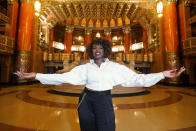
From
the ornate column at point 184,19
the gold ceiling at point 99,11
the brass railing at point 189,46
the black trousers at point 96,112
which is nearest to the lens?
the black trousers at point 96,112

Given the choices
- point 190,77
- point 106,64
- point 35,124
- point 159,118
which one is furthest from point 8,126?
point 190,77

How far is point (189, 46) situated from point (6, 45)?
12199mm

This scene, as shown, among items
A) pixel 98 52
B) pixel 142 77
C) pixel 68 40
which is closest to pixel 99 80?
pixel 98 52

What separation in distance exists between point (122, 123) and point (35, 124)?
158 cm

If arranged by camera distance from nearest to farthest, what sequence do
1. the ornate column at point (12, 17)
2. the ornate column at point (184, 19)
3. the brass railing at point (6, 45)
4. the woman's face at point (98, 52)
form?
the woman's face at point (98, 52) < the brass railing at point (6, 45) < the ornate column at point (184, 19) < the ornate column at point (12, 17)

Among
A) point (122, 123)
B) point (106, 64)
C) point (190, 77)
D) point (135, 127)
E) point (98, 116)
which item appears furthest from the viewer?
point (190, 77)

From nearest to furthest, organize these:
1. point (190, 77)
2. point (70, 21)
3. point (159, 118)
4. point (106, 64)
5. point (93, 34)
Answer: point (106, 64) < point (159, 118) < point (190, 77) < point (70, 21) < point (93, 34)

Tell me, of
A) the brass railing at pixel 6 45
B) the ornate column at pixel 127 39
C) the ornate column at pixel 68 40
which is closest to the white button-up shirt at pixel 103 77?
the brass railing at pixel 6 45

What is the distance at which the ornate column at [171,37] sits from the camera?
823cm

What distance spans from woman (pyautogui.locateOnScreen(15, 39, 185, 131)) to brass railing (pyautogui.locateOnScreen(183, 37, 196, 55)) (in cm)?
830

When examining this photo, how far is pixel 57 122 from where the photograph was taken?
207 centimetres

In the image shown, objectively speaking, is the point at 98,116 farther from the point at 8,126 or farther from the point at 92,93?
the point at 8,126

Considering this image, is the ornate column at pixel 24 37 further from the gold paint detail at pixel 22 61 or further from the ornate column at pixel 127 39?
the ornate column at pixel 127 39

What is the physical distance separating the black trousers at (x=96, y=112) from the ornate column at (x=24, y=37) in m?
9.12
